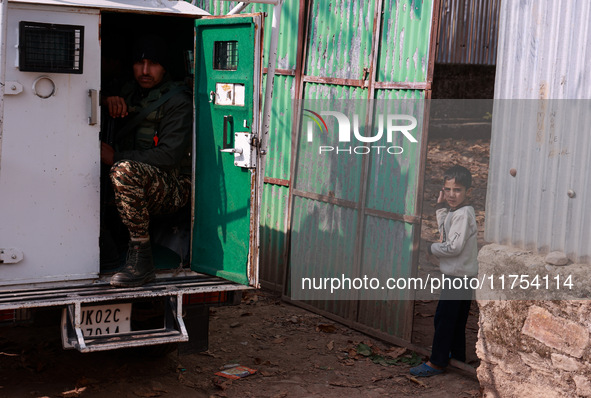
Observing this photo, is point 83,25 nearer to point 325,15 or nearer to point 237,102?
point 237,102

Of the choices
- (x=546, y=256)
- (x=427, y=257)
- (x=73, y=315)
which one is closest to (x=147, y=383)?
(x=73, y=315)

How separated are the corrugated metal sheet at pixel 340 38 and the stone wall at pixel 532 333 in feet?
8.36

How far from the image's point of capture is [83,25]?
5379mm

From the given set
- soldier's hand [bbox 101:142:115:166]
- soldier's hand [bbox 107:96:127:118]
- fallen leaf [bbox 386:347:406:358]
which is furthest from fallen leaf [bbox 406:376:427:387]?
soldier's hand [bbox 107:96:127:118]

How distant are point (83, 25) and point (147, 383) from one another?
2654mm

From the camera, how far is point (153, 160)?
5.93 m

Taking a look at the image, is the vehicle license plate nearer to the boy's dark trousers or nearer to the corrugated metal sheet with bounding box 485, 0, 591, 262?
the boy's dark trousers

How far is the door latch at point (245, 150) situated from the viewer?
5.61 metres

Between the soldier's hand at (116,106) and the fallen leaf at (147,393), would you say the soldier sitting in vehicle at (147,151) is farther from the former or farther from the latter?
the fallen leaf at (147,393)

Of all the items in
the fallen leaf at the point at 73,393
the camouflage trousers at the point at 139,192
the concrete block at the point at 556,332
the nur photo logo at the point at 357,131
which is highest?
the nur photo logo at the point at 357,131

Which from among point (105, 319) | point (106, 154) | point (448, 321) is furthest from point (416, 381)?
point (106, 154)

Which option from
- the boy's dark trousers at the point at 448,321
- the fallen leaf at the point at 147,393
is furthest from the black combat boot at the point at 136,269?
the boy's dark trousers at the point at 448,321

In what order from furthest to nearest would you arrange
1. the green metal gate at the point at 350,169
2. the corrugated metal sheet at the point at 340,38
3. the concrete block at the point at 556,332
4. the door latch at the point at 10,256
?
the corrugated metal sheet at the point at 340,38, the green metal gate at the point at 350,169, the door latch at the point at 10,256, the concrete block at the point at 556,332

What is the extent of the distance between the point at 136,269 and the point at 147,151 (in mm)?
915
